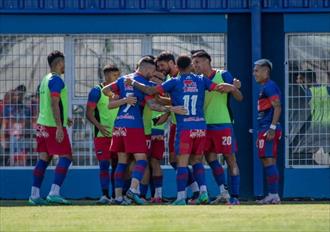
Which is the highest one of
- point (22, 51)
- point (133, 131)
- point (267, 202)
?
point (22, 51)

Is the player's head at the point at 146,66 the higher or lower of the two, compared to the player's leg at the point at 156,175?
higher

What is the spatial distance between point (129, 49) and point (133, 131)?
11.3 feet

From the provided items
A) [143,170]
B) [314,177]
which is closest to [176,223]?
[143,170]

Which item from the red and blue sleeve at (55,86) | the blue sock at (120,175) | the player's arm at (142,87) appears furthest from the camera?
the red and blue sleeve at (55,86)

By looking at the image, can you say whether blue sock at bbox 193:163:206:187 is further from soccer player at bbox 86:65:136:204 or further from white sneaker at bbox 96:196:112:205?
soccer player at bbox 86:65:136:204

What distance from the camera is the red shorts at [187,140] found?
15719 mm

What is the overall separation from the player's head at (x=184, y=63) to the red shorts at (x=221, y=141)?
1.10 metres

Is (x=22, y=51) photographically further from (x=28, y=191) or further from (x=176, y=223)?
(x=176, y=223)

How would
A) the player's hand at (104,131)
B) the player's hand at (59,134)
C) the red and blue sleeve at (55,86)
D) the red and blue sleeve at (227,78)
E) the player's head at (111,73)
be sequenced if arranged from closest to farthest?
the red and blue sleeve at (227,78) < the player's hand at (59,134) < the red and blue sleeve at (55,86) < the player's head at (111,73) < the player's hand at (104,131)

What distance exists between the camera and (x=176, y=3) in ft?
62.4

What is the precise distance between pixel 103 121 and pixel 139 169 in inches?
76.2

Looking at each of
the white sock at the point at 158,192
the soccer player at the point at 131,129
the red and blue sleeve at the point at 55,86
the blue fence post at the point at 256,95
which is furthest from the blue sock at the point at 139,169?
the blue fence post at the point at 256,95

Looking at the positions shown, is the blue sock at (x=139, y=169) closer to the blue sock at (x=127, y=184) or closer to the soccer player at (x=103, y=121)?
the blue sock at (x=127, y=184)

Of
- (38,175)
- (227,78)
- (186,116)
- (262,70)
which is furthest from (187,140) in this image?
(38,175)
